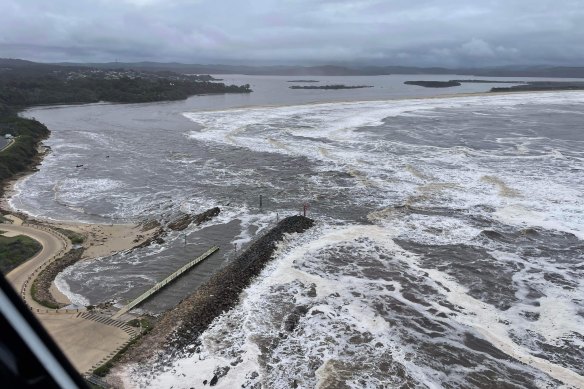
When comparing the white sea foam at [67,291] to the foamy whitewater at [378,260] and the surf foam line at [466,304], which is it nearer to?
the foamy whitewater at [378,260]

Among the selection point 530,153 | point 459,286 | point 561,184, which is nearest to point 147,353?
point 459,286

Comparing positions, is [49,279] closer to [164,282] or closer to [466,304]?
[164,282]

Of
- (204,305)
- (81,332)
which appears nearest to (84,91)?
(81,332)

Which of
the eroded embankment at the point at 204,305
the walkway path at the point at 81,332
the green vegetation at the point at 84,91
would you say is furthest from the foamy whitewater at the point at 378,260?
the green vegetation at the point at 84,91

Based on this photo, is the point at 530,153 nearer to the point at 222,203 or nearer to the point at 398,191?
the point at 398,191

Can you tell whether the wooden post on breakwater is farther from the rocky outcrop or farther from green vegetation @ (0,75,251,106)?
green vegetation @ (0,75,251,106)

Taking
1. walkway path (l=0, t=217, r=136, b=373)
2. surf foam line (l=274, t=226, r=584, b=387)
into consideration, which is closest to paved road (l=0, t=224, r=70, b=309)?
walkway path (l=0, t=217, r=136, b=373)
